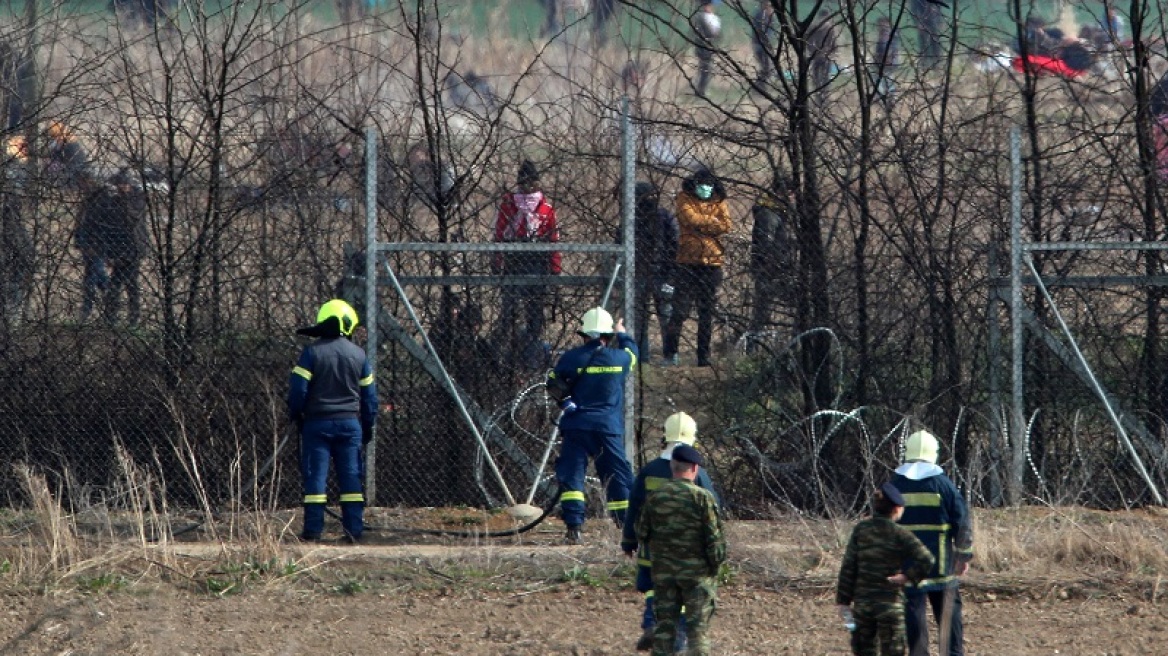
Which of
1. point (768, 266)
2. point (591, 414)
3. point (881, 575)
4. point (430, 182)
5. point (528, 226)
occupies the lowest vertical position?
point (881, 575)

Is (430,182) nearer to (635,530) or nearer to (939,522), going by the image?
(635,530)

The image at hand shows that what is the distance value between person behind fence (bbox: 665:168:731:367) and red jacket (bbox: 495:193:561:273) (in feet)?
2.95

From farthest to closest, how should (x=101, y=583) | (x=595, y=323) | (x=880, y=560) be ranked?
(x=595, y=323), (x=101, y=583), (x=880, y=560)

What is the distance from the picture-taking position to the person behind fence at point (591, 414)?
1016cm

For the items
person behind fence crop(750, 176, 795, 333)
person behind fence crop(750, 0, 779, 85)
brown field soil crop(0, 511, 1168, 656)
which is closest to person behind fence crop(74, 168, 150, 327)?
brown field soil crop(0, 511, 1168, 656)

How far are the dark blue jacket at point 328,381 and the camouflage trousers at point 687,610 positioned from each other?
356 centimetres

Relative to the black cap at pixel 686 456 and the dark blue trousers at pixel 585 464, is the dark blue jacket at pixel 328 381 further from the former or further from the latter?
the black cap at pixel 686 456

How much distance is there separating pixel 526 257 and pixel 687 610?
4356 mm

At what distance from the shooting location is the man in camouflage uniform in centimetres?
714

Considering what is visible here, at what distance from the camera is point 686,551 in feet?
23.5

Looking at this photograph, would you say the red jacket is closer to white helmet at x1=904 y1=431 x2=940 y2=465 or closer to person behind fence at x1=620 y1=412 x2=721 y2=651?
person behind fence at x1=620 y1=412 x2=721 y2=651

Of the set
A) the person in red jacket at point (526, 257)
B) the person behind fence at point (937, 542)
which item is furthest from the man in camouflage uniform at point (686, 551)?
the person in red jacket at point (526, 257)

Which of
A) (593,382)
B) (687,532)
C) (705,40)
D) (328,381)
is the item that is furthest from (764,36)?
(687,532)

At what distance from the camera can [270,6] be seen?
11805 mm
